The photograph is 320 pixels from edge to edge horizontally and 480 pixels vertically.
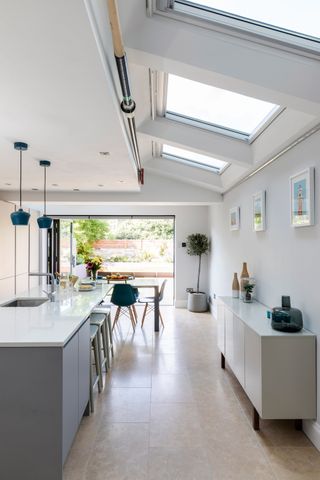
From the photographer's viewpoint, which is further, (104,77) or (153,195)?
(153,195)

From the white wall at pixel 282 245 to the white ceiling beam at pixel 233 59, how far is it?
0.46 meters

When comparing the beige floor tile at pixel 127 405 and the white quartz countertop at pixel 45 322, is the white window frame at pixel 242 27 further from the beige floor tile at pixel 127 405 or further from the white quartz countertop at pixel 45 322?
the beige floor tile at pixel 127 405

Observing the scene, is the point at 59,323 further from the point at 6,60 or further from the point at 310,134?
the point at 310,134

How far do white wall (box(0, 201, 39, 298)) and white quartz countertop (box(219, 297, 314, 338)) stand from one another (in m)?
3.07

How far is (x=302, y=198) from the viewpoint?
8.15ft

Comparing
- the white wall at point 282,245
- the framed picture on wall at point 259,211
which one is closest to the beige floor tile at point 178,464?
the white wall at point 282,245

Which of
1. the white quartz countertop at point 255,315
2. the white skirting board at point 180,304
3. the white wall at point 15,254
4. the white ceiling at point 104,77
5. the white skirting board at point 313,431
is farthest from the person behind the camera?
the white skirting board at point 180,304

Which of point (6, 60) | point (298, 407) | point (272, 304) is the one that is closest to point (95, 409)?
point (298, 407)

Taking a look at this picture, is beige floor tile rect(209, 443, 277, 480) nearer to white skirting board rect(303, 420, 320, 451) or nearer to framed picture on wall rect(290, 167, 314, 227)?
white skirting board rect(303, 420, 320, 451)

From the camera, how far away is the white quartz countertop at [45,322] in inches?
73.0

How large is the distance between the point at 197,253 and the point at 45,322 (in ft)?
16.8

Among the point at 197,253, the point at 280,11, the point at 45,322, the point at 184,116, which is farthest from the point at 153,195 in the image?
the point at 280,11

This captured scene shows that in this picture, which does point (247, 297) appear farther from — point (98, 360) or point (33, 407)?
point (33, 407)

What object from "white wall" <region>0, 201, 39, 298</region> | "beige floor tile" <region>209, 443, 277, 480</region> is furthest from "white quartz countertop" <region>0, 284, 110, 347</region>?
"white wall" <region>0, 201, 39, 298</region>
